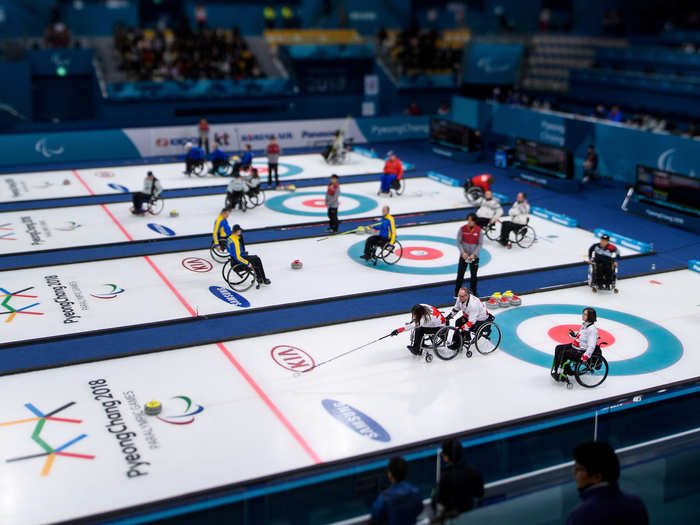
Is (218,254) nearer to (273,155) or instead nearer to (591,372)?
(273,155)

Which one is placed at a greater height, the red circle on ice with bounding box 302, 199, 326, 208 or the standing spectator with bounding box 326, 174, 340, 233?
the standing spectator with bounding box 326, 174, 340, 233

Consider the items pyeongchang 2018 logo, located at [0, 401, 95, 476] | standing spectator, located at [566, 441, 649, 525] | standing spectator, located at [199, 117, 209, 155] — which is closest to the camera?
standing spectator, located at [566, 441, 649, 525]

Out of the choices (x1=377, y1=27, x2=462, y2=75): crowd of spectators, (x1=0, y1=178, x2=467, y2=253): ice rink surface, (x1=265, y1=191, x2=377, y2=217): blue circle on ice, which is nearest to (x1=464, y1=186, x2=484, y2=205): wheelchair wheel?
(x1=0, y1=178, x2=467, y2=253): ice rink surface

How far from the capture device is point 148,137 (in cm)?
3528

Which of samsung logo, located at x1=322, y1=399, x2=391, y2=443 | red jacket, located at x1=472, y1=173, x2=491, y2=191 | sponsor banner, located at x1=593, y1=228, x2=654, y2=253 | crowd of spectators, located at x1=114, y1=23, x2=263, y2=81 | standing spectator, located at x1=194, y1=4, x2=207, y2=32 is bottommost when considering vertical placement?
samsung logo, located at x1=322, y1=399, x2=391, y2=443

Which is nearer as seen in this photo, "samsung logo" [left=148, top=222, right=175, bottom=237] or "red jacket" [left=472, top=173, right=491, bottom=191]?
"samsung logo" [left=148, top=222, right=175, bottom=237]

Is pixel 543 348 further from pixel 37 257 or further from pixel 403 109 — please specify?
pixel 403 109

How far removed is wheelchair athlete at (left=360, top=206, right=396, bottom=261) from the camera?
19156mm

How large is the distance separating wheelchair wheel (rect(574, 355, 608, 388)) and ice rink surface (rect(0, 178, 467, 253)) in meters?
12.4

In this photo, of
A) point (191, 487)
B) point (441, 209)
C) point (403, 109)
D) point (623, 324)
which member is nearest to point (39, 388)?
point (191, 487)

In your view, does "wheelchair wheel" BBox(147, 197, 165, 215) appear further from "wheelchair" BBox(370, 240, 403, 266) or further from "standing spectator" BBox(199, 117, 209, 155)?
"standing spectator" BBox(199, 117, 209, 155)

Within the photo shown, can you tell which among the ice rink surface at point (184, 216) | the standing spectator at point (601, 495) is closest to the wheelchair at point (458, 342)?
the standing spectator at point (601, 495)

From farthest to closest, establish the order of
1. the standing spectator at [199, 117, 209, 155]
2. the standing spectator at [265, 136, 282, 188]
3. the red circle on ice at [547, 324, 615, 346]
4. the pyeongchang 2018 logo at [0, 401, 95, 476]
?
the standing spectator at [199, 117, 209, 155] → the standing spectator at [265, 136, 282, 188] → the red circle on ice at [547, 324, 615, 346] → the pyeongchang 2018 logo at [0, 401, 95, 476]

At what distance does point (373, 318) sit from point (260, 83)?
96.9ft
